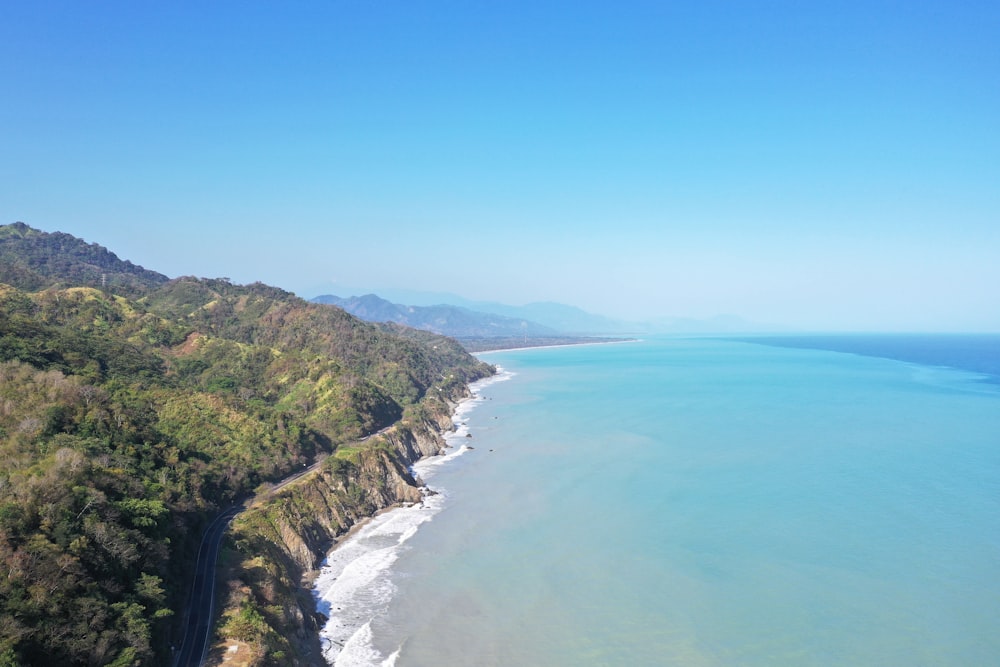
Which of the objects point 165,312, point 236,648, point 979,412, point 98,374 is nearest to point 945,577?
point 236,648

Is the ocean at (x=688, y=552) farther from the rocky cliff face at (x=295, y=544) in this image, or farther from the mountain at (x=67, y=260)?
the mountain at (x=67, y=260)

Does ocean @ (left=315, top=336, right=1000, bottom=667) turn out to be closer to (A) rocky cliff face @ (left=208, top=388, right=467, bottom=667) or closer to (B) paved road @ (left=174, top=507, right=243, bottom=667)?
(A) rocky cliff face @ (left=208, top=388, right=467, bottom=667)

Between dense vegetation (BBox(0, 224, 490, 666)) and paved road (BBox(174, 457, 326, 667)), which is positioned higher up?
dense vegetation (BBox(0, 224, 490, 666))

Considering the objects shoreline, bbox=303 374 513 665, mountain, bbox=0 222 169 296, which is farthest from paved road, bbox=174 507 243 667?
mountain, bbox=0 222 169 296

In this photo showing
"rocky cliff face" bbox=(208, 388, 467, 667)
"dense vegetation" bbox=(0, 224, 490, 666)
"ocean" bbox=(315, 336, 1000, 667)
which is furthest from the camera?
"ocean" bbox=(315, 336, 1000, 667)

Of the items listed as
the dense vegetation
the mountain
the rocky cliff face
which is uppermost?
the mountain

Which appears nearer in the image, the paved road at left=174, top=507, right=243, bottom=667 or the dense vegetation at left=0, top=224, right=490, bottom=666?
the dense vegetation at left=0, top=224, right=490, bottom=666

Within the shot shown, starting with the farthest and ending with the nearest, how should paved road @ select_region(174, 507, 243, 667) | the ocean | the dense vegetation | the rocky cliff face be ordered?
the ocean
the rocky cliff face
paved road @ select_region(174, 507, 243, 667)
the dense vegetation
